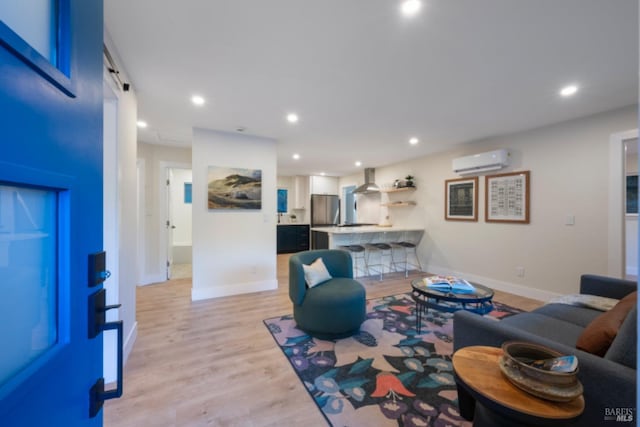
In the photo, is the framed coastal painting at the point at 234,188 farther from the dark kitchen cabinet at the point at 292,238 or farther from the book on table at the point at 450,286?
the dark kitchen cabinet at the point at 292,238

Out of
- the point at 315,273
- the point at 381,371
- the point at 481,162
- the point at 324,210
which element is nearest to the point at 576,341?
the point at 381,371

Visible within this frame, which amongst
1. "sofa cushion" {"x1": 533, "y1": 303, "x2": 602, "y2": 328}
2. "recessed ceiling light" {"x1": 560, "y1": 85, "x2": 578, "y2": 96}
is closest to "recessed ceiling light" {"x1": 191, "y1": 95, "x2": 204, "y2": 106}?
"recessed ceiling light" {"x1": 560, "y1": 85, "x2": 578, "y2": 96}

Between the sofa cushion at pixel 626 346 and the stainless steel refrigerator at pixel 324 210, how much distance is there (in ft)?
22.9

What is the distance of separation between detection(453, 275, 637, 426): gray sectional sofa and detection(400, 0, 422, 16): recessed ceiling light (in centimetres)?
190

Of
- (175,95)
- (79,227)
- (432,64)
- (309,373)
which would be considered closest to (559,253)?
(432,64)

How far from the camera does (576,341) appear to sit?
161 cm

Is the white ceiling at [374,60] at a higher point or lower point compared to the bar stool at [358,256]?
higher

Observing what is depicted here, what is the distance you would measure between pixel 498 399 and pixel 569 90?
10.1 ft

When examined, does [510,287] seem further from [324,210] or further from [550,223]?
[324,210]

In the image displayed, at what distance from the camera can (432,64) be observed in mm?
2137

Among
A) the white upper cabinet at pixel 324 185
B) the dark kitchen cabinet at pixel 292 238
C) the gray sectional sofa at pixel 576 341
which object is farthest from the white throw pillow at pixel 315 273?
the white upper cabinet at pixel 324 185

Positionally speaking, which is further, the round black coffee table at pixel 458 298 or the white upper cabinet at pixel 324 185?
the white upper cabinet at pixel 324 185

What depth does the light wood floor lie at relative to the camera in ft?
5.31

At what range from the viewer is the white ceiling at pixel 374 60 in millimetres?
1600
